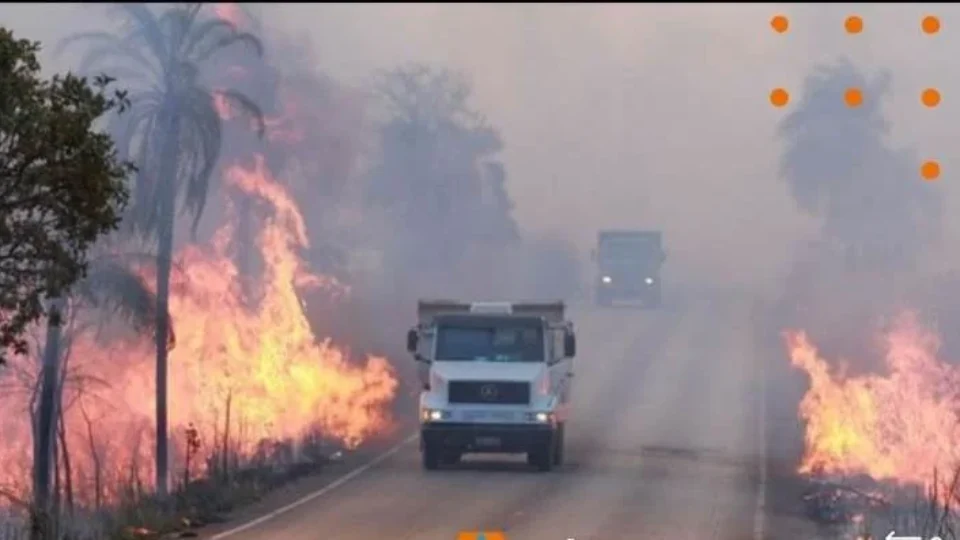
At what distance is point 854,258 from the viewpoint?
60562 millimetres

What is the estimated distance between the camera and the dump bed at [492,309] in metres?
38.1

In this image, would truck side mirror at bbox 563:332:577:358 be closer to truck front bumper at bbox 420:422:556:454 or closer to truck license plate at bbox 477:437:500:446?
truck front bumper at bbox 420:422:556:454

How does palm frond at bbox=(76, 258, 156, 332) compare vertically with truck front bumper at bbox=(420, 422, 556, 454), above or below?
above

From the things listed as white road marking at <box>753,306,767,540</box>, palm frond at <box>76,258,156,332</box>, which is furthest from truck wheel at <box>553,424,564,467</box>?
palm frond at <box>76,258,156,332</box>

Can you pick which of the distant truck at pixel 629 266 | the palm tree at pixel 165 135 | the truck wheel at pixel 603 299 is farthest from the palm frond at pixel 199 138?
the truck wheel at pixel 603 299

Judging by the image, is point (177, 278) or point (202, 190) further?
point (177, 278)

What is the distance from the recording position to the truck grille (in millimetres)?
36219

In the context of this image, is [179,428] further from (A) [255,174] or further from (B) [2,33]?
(B) [2,33]

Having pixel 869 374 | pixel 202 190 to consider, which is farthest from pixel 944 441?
pixel 202 190

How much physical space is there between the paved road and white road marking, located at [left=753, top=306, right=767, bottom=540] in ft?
0.55

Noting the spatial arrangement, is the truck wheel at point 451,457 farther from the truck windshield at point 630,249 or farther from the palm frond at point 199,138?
the truck windshield at point 630,249

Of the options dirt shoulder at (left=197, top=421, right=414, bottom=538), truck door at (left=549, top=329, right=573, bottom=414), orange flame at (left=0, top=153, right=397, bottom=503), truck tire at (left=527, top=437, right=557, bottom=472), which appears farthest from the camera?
orange flame at (left=0, top=153, right=397, bottom=503)

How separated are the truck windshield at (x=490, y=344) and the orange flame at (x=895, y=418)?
5587 mm

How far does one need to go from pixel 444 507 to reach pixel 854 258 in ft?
106
